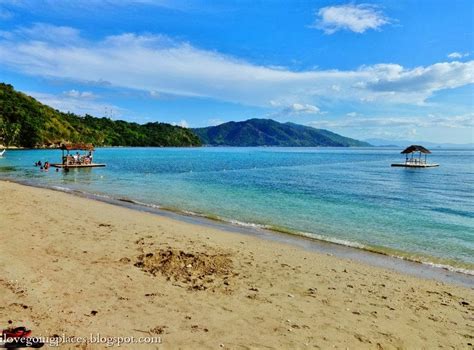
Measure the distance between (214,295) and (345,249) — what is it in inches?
297

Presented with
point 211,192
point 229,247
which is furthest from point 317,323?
point 211,192

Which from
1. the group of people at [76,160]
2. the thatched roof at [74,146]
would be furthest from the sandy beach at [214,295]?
→ the group of people at [76,160]

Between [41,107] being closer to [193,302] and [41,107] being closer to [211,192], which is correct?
[211,192]

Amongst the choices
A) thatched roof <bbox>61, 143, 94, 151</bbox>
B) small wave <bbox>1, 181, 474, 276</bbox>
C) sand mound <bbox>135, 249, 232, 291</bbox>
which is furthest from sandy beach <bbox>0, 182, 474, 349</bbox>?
thatched roof <bbox>61, 143, 94, 151</bbox>

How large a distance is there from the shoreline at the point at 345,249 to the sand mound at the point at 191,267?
4536 millimetres

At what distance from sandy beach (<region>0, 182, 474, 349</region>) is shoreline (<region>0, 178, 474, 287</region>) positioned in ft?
3.04

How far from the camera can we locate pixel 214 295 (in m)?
7.73

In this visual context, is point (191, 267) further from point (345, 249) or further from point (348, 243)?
point (348, 243)

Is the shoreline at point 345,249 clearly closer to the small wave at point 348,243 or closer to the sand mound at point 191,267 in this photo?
the small wave at point 348,243

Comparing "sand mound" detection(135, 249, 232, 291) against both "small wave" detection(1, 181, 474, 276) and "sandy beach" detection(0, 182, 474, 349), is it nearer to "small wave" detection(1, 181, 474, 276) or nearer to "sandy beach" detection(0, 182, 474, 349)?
"sandy beach" detection(0, 182, 474, 349)

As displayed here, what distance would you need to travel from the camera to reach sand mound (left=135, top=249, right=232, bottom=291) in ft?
27.9

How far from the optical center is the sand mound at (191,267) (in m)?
8.51

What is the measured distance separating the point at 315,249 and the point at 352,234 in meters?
3.54

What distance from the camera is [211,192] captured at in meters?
29.6
